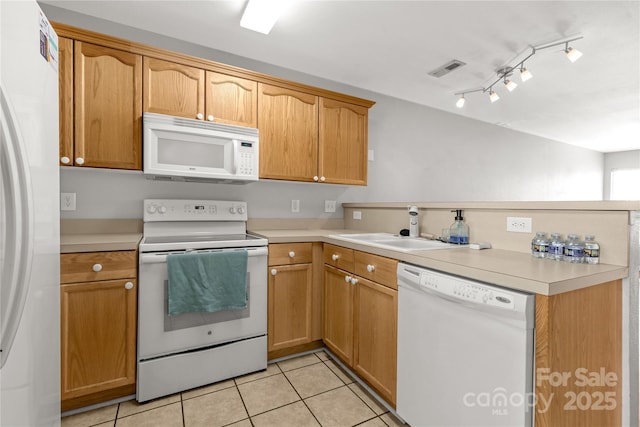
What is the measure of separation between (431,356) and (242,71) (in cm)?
215

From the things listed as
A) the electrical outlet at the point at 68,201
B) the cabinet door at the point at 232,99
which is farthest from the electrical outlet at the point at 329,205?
the electrical outlet at the point at 68,201

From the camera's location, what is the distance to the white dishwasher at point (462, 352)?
0.95 meters

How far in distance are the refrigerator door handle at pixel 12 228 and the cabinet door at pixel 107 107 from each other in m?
1.10

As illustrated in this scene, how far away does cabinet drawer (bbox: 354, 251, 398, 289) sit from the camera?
4.93 ft

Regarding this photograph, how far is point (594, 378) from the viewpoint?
1.05 metres

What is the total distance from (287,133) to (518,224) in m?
1.69

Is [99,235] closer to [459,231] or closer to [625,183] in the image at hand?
[459,231]

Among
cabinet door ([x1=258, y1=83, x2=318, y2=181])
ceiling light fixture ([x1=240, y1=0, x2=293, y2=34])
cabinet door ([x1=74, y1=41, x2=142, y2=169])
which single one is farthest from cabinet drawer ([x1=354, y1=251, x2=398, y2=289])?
ceiling light fixture ([x1=240, y1=0, x2=293, y2=34])

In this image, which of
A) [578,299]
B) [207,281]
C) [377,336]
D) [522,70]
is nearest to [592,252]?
[578,299]

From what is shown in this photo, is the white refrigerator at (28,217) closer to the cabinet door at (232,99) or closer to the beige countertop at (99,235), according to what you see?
the beige countertop at (99,235)

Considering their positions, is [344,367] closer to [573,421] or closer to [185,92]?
[573,421]

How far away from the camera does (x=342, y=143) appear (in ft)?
8.63

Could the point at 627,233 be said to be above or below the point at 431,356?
above

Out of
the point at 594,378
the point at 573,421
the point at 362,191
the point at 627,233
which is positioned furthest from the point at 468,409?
the point at 362,191
